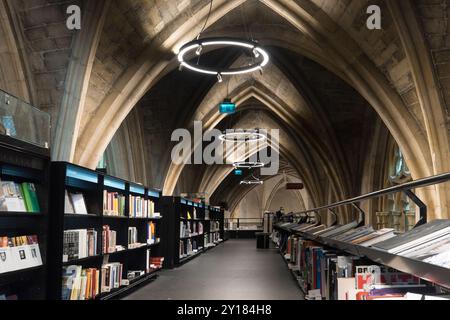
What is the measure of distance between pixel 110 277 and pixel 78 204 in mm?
1497

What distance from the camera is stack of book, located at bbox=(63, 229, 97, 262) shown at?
5578 millimetres

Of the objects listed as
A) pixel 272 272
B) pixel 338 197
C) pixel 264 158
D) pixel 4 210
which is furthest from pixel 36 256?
pixel 264 158

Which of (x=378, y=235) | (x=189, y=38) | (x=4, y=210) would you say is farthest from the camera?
(x=189, y=38)

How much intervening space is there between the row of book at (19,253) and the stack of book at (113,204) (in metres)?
2.04

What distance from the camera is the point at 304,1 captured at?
11.1 metres

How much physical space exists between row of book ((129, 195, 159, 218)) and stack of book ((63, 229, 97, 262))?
191 centimetres

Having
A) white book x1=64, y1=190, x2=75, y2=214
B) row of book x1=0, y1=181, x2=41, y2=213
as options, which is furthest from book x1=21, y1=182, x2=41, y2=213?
white book x1=64, y1=190, x2=75, y2=214

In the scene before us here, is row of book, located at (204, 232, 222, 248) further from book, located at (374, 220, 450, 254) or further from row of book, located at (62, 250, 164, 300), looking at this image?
book, located at (374, 220, 450, 254)

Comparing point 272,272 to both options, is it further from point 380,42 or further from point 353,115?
point 353,115

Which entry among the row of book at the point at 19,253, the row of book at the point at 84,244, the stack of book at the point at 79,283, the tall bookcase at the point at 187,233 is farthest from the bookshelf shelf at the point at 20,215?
the tall bookcase at the point at 187,233

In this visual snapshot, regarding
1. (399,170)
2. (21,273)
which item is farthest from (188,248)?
(21,273)

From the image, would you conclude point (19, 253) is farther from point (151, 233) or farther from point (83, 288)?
point (151, 233)

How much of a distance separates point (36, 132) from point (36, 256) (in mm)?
1309

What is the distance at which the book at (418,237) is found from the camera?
89.2 inches
